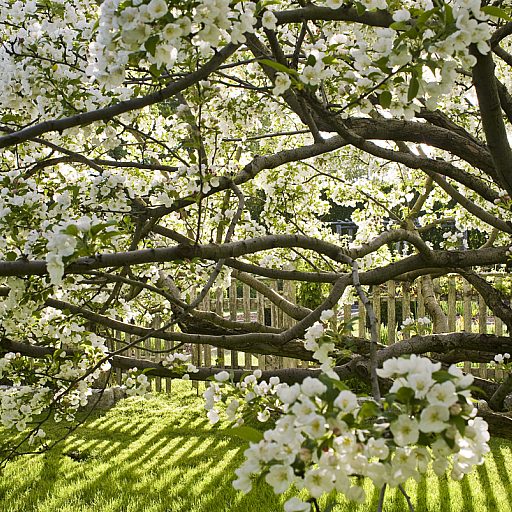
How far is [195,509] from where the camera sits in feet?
12.5

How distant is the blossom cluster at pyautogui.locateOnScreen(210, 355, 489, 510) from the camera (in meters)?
0.96

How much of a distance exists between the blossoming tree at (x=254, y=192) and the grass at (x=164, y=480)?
1.08 m

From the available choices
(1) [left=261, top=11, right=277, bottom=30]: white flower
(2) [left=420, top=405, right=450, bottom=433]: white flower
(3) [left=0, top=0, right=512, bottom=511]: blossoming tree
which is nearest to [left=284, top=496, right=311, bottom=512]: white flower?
(3) [left=0, top=0, right=512, bottom=511]: blossoming tree

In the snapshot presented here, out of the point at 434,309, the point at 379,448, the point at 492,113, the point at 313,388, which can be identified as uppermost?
the point at 492,113

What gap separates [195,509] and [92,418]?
305 centimetres

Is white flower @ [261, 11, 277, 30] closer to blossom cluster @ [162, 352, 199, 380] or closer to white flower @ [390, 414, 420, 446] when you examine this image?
white flower @ [390, 414, 420, 446]

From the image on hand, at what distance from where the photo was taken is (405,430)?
0.98 metres

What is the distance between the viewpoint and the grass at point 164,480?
3.88m

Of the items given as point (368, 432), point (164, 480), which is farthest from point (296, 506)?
point (164, 480)

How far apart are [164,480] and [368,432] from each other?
12.3ft

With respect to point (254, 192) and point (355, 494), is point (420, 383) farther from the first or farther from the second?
point (254, 192)

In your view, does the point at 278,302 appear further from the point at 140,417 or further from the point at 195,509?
the point at 140,417

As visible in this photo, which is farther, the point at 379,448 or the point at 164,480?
the point at 164,480

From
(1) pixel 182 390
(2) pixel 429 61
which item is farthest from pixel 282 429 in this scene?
(1) pixel 182 390
